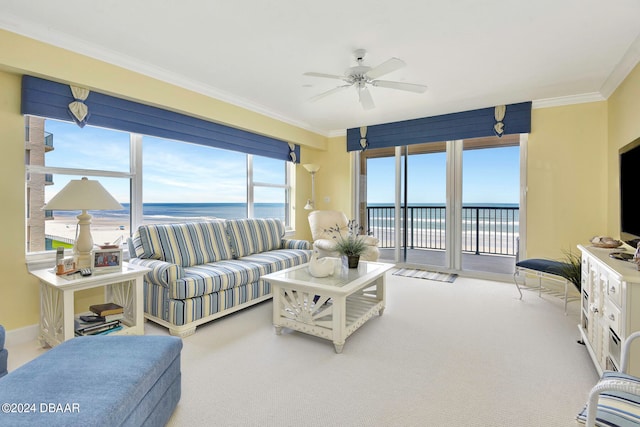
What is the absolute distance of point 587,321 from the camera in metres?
2.18

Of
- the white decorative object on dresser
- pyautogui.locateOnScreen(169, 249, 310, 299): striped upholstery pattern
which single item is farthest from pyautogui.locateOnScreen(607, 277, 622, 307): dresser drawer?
pyautogui.locateOnScreen(169, 249, 310, 299): striped upholstery pattern

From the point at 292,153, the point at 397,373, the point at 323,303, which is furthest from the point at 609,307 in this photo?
the point at 292,153

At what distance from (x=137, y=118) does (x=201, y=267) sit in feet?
5.33

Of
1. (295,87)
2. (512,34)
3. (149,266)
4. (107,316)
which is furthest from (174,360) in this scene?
(512,34)

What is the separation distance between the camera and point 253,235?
12.4 ft

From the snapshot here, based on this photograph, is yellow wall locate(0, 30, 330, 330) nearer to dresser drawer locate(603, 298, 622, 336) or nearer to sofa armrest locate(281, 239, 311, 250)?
sofa armrest locate(281, 239, 311, 250)

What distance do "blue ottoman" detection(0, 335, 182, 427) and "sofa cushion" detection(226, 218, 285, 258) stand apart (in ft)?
6.73

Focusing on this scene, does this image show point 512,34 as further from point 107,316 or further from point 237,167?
point 107,316

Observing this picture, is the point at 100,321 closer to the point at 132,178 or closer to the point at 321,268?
the point at 132,178

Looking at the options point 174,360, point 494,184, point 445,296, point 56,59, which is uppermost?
point 56,59

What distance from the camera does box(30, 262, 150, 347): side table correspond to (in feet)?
6.59

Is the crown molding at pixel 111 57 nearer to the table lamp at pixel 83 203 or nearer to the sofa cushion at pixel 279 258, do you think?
the table lamp at pixel 83 203

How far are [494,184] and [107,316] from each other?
16.3ft

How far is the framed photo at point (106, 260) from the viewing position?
2230 mm
